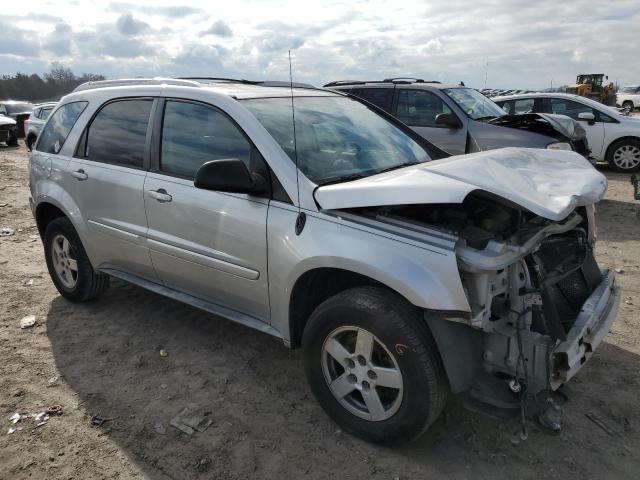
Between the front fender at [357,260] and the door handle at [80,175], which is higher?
the door handle at [80,175]

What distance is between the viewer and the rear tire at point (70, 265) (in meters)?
4.43

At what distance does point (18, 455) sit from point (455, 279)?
2.48 meters

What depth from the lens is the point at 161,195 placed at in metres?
3.49

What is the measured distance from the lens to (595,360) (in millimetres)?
3607

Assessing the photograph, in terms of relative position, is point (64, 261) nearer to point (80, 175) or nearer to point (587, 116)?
point (80, 175)

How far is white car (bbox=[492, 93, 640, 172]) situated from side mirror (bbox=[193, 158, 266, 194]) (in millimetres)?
9249

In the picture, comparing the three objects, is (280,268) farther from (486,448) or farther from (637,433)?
(637,433)

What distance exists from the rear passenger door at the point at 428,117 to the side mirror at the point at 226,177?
17.3 feet

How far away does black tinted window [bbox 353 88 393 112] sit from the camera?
8383 millimetres

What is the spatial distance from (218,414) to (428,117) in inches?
245

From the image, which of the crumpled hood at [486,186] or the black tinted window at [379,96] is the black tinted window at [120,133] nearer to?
the crumpled hood at [486,186]

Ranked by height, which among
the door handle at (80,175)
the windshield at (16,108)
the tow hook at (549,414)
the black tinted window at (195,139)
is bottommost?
the tow hook at (549,414)

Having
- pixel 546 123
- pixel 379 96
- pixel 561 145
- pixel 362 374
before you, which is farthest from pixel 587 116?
pixel 362 374

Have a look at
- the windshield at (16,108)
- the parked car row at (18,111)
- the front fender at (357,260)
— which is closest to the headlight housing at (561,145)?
the front fender at (357,260)
